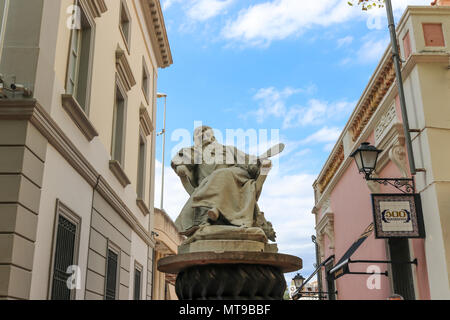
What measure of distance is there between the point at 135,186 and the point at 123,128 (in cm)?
220

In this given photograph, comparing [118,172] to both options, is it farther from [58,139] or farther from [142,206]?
[58,139]

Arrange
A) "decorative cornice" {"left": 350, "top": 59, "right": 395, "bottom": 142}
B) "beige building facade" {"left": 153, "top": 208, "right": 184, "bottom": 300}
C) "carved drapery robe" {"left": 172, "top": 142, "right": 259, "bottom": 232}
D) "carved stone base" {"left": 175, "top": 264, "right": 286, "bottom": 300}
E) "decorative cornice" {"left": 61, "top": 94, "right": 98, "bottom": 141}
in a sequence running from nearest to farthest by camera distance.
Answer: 1. "carved stone base" {"left": 175, "top": 264, "right": 286, "bottom": 300}
2. "carved drapery robe" {"left": 172, "top": 142, "right": 259, "bottom": 232}
3. "decorative cornice" {"left": 61, "top": 94, "right": 98, "bottom": 141}
4. "decorative cornice" {"left": 350, "top": 59, "right": 395, "bottom": 142}
5. "beige building facade" {"left": 153, "top": 208, "right": 184, "bottom": 300}

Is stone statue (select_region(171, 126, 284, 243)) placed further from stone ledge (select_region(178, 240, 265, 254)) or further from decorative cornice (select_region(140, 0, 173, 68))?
decorative cornice (select_region(140, 0, 173, 68))

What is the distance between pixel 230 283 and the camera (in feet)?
17.5

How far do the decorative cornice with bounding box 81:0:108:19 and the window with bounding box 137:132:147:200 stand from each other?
513cm

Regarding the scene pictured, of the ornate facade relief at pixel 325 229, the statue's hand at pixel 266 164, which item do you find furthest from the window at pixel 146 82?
the statue's hand at pixel 266 164

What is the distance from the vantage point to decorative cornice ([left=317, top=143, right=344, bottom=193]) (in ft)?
53.4

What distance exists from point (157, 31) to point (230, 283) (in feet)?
41.7

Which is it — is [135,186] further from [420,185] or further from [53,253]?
[420,185]

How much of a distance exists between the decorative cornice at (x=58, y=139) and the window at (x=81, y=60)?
46.3 inches

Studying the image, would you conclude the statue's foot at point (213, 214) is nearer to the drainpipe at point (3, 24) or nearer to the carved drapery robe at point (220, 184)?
the carved drapery robe at point (220, 184)

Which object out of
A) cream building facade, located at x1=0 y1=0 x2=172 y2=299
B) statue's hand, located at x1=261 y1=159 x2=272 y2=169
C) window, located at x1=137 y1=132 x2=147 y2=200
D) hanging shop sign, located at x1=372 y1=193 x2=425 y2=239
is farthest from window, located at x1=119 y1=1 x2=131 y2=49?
hanging shop sign, located at x1=372 y1=193 x2=425 y2=239

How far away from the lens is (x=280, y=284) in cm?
566
